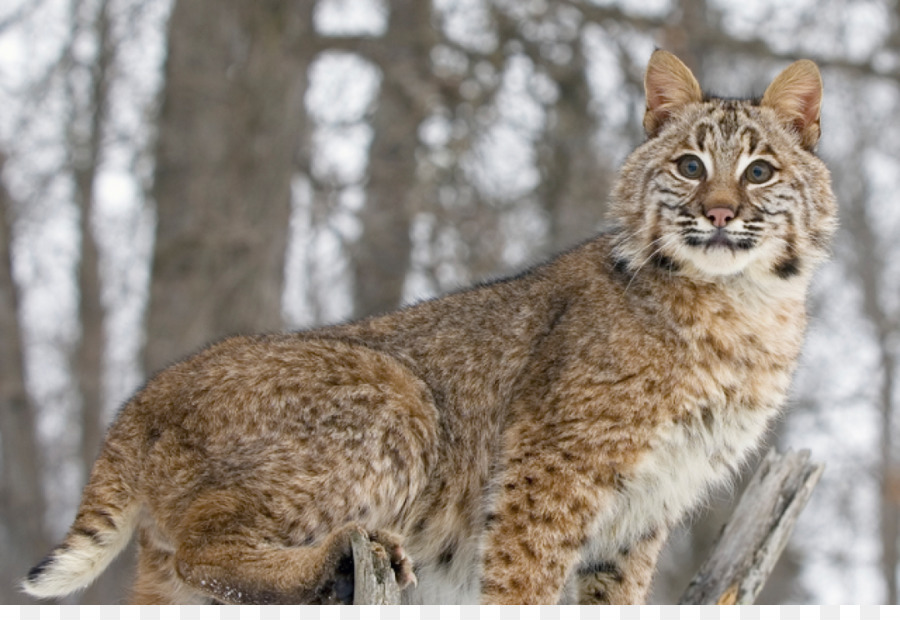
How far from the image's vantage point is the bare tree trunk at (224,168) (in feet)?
34.3

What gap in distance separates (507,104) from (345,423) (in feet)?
22.5

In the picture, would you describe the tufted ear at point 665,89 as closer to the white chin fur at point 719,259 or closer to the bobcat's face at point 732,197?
the bobcat's face at point 732,197


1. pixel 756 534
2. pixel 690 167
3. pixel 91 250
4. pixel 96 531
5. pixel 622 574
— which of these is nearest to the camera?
pixel 96 531

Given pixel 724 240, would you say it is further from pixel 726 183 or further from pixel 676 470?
pixel 676 470

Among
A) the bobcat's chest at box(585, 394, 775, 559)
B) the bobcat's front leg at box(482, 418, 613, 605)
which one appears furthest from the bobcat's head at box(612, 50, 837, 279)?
the bobcat's front leg at box(482, 418, 613, 605)

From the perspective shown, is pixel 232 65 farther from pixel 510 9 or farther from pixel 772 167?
pixel 772 167

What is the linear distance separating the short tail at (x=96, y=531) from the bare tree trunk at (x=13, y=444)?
32.7 ft

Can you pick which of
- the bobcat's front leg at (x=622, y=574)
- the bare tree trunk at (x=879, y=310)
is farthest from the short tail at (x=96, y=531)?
the bare tree trunk at (x=879, y=310)

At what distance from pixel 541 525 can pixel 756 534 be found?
5.33ft

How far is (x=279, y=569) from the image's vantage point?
183 inches

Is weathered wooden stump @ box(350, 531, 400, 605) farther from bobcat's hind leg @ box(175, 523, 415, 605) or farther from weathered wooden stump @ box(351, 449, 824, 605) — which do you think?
weathered wooden stump @ box(351, 449, 824, 605)

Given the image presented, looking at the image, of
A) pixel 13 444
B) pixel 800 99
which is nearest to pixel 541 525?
pixel 800 99

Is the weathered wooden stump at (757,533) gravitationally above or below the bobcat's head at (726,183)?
below

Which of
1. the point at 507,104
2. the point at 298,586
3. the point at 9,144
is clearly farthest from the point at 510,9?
the point at 298,586
